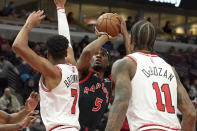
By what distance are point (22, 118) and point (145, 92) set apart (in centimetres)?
216

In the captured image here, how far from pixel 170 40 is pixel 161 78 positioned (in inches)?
708

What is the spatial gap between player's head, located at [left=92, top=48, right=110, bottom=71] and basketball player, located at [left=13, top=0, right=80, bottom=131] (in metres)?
1.66

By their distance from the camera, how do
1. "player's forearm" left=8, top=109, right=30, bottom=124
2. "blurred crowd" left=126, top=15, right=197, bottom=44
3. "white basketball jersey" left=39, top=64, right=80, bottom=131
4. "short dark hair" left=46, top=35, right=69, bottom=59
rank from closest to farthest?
1. "white basketball jersey" left=39, top=64, right=80, bottom=131
2. "short dark hair" left=46, top=35, right=69, bottom=59
3. "player's forearm" left=8, top=109, right=30, bottom=124
4. "blurred crowd" left=126, top=15, right=197, bottom=44

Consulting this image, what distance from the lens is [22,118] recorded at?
5637 mm

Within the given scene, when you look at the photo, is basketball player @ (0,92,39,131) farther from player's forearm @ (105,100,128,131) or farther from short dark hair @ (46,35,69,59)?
player's forearm @ (105,100,128,131)

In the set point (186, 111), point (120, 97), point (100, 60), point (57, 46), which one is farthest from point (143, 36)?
point (100, 60)

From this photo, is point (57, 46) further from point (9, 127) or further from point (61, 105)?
point (9, 127)

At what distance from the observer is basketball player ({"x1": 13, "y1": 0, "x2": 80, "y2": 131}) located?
4422 mm

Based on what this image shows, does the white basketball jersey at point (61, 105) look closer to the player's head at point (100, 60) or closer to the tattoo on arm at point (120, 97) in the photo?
the tattoo on arm at point (120, 97)

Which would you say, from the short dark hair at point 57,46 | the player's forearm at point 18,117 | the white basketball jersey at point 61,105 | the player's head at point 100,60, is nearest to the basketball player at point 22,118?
the player's forearm at point 18,117

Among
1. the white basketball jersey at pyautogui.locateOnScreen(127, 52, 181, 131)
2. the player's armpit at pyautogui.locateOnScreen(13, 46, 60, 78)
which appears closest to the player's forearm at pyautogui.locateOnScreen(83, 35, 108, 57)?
the player's armpit at pyautogui.locateOnScreen(13, 46, 60, 78)

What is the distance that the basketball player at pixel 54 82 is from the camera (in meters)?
4.42

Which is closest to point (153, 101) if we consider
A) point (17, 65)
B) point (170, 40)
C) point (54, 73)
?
point (54, 73)

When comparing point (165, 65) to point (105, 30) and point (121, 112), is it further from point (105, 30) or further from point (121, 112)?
point (105, 30)
